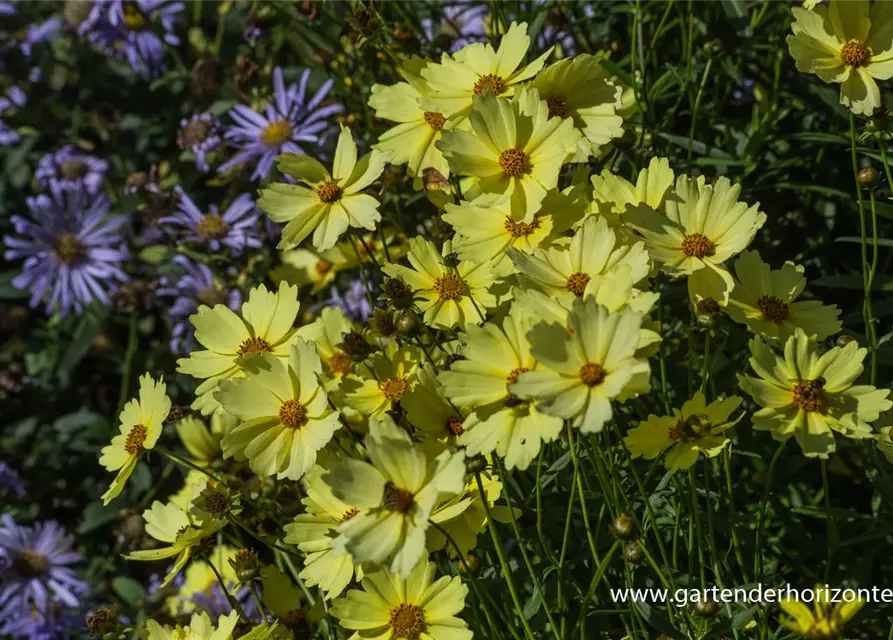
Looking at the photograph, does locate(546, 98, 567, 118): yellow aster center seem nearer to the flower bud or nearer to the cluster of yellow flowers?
the cluster of yellow flowers

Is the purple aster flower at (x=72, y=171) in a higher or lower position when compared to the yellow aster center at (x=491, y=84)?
higher

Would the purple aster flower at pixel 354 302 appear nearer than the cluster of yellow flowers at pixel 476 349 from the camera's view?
No

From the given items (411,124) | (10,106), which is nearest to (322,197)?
(411,124)

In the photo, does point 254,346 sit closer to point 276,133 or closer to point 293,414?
point 293,414

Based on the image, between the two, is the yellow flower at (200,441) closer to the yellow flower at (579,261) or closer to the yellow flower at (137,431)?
the yellow flower at (137,431)

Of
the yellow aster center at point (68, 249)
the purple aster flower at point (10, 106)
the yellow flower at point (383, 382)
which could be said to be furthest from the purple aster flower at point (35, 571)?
the yellow flower at point (383, 382)

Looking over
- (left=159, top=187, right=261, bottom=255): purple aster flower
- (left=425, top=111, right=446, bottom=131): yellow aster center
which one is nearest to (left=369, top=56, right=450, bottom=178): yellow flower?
(left=425, top=111, right=446, bottom=131): yellow aster center

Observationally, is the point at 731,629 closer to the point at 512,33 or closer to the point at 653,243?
the point at 653,243
